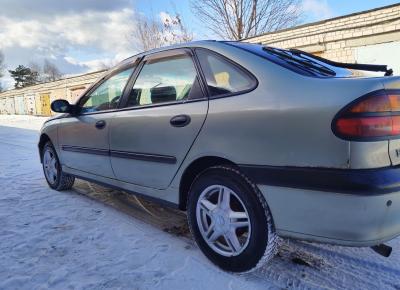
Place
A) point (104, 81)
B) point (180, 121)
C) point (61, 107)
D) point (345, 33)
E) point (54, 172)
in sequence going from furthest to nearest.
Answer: point (345, 33) < point (54, 172) < point (61, 107) < point (104, 81) < point (180, 121)

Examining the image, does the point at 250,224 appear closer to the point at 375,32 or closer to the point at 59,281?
the point at 59,281

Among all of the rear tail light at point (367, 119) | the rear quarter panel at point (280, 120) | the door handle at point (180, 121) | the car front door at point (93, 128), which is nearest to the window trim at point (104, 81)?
the car front door at point (93, 128)

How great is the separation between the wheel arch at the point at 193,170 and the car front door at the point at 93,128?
3.41 feet

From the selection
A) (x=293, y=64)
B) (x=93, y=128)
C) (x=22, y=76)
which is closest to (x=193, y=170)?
(x=293, y=64)

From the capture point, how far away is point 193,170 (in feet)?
8.91

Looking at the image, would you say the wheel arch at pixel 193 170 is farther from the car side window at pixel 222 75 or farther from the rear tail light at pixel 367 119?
the rear tail light at pixel 367 119

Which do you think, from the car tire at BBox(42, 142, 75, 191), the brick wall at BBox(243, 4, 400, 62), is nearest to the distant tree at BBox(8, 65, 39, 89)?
the brick wall at BBox(243, 4, 400, 62)

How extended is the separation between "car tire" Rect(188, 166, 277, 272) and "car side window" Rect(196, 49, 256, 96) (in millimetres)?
537

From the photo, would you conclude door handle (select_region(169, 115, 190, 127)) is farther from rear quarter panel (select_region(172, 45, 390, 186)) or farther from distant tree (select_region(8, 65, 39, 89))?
distant tree (select_region(8, 65, 39, 89))

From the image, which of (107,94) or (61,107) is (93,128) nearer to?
(107,94)

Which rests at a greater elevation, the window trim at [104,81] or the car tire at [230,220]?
the window trim at [104,81]

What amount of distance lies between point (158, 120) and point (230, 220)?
3.21 feet

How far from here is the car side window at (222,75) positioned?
239 cm

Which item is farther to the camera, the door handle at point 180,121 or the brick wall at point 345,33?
the brick wall at point 345,33
